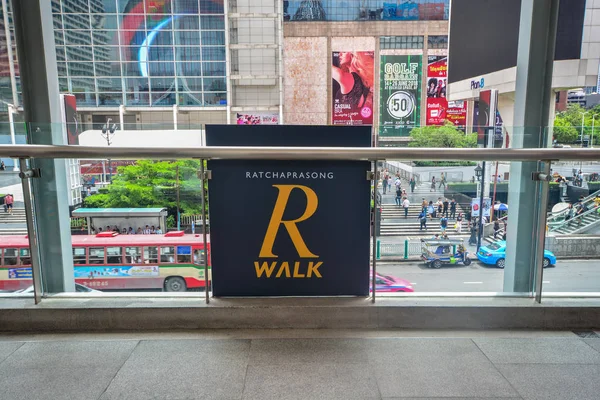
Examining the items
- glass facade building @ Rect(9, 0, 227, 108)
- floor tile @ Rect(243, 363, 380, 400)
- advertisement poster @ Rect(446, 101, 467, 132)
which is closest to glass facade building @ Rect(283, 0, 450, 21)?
advertisement poster @ Rect(446, 101, 467, 132)

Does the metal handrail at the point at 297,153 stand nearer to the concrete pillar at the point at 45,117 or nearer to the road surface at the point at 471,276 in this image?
the concrete pillar at the point at 45,117

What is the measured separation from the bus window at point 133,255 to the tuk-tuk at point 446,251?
5.50 ft

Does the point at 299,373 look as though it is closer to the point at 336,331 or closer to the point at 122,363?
the point at 336,331

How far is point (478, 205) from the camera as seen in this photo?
2.40 meters

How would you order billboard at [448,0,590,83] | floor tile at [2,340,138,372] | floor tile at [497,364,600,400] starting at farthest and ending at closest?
billboard at [448,0,590,83]
floor tile at [2,340,138,372]
floor tile at [497,364,600,400]

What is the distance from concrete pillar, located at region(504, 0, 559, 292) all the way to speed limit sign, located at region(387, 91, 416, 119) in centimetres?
3350

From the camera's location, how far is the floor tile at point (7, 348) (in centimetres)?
198

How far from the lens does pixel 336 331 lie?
223cm

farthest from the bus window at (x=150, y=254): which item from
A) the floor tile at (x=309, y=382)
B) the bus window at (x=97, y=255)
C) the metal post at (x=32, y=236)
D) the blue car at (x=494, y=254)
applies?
the blue car at (x=494, y=254)

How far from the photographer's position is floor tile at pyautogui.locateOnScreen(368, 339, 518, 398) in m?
1.68

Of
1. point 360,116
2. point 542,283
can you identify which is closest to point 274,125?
point 542,283

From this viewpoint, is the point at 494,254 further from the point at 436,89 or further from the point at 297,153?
the point at 436,89

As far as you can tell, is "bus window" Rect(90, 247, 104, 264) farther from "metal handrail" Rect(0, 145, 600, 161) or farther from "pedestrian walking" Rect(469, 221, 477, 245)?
"pedestrian walking" Rect(469, 221, 477, 245)

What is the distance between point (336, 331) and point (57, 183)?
6.31ft
